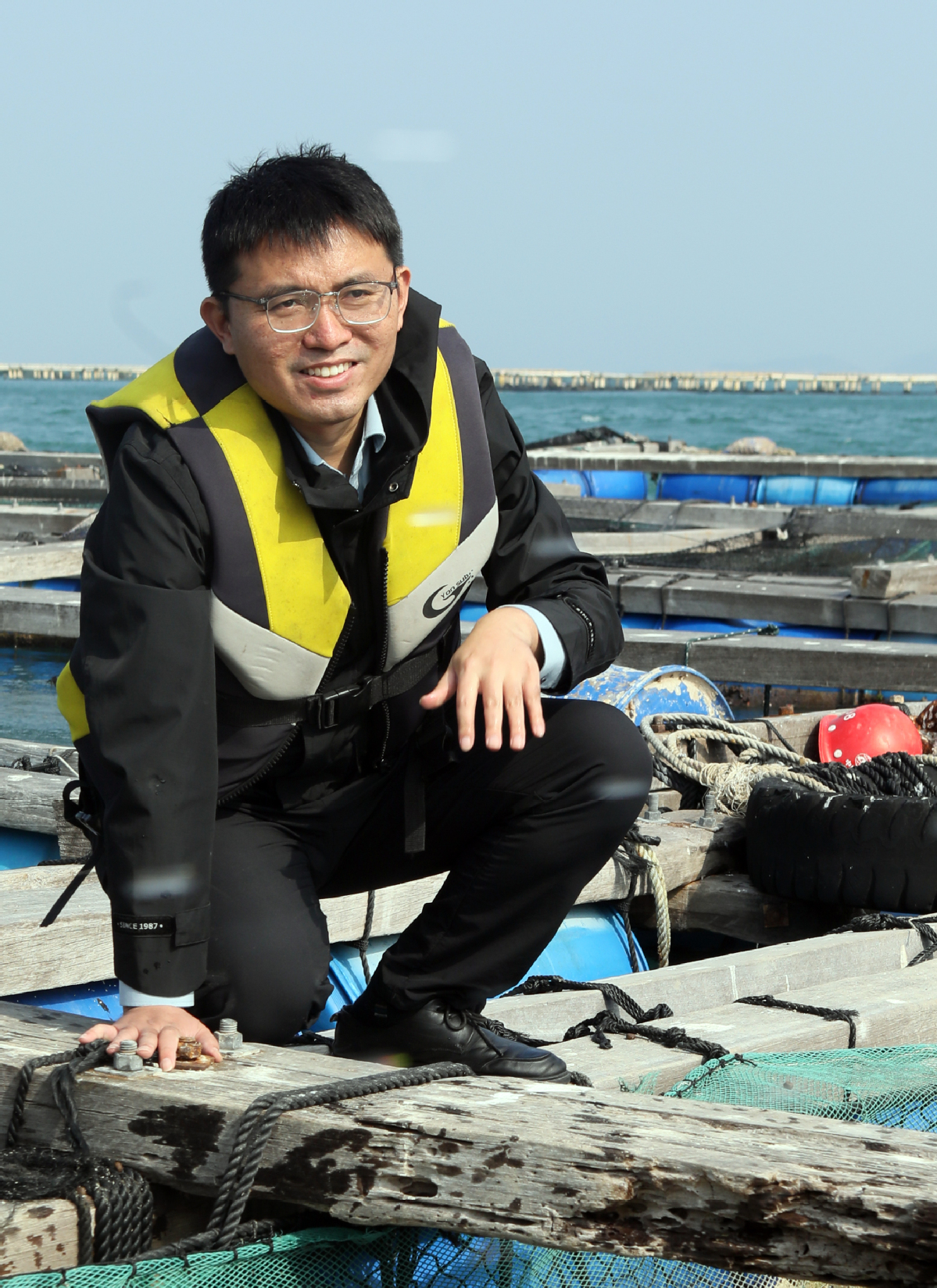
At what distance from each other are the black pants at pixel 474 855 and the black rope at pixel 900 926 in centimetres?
151

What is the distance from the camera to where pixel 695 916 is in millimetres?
4504

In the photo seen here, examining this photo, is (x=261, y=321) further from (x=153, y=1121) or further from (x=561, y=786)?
(x=153, y=1121)

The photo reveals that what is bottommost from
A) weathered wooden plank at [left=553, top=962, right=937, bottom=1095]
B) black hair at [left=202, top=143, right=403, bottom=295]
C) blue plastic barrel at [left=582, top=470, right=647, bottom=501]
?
weathered wooden plank at [left=553, top=962, right=937, bottom=1095]

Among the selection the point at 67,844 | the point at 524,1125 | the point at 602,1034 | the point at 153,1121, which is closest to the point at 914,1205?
the point at 524,1125

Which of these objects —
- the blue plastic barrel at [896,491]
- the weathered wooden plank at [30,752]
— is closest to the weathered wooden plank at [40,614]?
the weathered wooden plank at [30,752]

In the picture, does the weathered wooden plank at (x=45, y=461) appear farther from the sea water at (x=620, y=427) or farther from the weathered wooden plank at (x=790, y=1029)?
the weathered wooden plank at (x=790, y=1029)

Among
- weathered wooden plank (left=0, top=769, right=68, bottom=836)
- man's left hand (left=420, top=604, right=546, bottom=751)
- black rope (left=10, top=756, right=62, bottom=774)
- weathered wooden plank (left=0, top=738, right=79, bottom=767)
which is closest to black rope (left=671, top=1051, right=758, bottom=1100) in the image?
man's left hand (left=420, top=604, right=546, bottom=751)

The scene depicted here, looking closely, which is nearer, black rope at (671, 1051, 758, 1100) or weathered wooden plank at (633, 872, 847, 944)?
black rope at (671, 1051, 758, 1100)

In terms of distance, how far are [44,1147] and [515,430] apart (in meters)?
1.46

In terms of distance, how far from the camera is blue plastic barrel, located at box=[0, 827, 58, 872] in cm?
471

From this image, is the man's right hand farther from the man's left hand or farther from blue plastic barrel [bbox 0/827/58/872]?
blue plastic barrel [bbox 0/827/58/872]

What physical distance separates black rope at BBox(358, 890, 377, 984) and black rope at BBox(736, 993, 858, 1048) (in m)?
1.01

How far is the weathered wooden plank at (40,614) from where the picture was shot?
946cm

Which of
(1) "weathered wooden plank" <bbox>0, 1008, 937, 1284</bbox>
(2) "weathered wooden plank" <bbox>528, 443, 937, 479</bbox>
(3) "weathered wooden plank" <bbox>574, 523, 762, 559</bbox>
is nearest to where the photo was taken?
(1) "weathered wooden plank" <bbox>0, 1008, 937, 1284</bbox>
